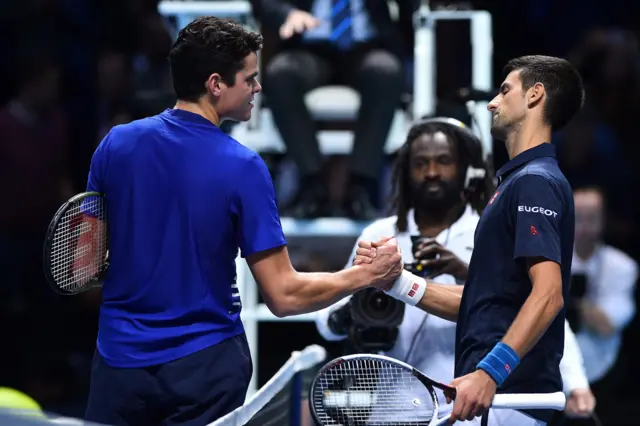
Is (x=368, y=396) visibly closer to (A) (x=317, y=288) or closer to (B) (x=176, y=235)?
(A) (x=317, y=288)

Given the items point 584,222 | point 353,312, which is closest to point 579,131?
point 584,222

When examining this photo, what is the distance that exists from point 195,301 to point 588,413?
168cm

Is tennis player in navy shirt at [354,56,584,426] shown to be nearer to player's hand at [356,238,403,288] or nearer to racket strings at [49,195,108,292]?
player's hand at [356,238,403,288]

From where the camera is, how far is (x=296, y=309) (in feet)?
9.57

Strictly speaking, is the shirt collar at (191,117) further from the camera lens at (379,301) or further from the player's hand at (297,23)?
the player's hand at (297,23)

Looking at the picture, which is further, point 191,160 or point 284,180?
point 284,180

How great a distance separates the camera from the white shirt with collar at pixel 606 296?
5.48 metres

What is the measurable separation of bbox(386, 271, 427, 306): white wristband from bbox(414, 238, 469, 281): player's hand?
236 millimetres

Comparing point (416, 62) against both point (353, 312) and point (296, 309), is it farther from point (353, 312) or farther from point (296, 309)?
point (296, 309)

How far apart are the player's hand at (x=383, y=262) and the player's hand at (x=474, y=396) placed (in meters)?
0.52

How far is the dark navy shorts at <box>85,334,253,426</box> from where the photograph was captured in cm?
277

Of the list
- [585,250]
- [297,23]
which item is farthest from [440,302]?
[585,250]

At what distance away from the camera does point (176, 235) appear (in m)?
2.80

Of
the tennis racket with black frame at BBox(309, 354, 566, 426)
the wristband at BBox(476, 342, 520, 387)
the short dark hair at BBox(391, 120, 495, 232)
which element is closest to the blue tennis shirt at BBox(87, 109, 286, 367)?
the tennis racket with black frame at BBox(309, 354, 566, 426)
